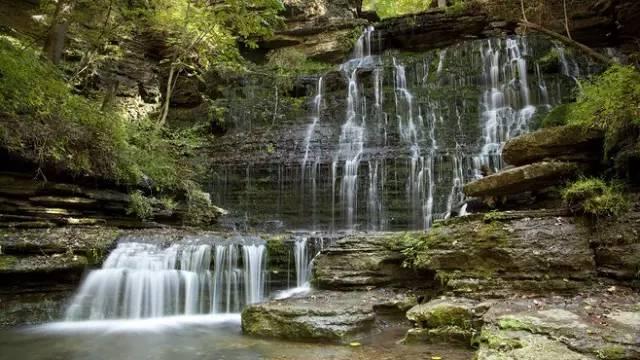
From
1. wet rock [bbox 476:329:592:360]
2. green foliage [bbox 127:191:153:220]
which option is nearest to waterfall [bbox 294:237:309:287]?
green foliage [bbox 127:191:153:220]

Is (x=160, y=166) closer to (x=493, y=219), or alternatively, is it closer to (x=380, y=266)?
(x=380, y=266)

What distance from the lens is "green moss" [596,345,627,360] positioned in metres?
4.02

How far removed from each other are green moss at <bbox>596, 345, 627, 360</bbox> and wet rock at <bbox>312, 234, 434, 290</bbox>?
10.7ft

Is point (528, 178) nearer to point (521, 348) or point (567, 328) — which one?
point (567, 328)

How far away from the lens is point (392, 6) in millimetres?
31766

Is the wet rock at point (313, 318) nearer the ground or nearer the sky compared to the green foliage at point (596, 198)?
nearer the ground

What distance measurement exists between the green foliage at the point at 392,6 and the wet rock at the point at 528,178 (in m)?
21.7

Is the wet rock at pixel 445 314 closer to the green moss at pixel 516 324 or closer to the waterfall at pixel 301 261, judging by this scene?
the green moss at pixel 516 324

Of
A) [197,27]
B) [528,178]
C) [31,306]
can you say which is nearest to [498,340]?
[528,178]

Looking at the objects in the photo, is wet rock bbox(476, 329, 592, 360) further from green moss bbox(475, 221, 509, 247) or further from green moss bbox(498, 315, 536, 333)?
green moss bbox(475, 221, 509, 247)

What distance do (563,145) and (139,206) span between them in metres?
8.75

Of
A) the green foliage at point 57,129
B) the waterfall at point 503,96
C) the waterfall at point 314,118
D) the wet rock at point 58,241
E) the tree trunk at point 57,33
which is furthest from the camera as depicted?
the waterfall at point 314,118

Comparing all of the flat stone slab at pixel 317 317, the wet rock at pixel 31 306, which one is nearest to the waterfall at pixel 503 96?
the flat stone slab at pixel 317 317

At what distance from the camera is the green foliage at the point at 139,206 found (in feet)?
35.9
